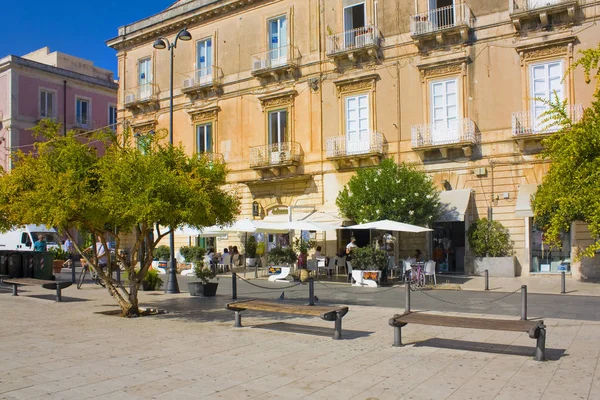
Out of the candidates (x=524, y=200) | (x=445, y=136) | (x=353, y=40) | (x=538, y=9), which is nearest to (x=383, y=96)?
(x=353, y=40)

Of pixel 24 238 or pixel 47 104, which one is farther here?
pixel 47 104

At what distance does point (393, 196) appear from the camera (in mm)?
20750

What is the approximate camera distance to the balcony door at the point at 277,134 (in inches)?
1065

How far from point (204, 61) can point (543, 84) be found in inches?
689

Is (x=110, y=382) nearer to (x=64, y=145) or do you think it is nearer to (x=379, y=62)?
(x=64, y=145)

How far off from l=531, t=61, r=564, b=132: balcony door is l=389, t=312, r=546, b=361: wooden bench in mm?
14486

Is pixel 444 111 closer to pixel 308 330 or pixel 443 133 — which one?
pixel 443 133

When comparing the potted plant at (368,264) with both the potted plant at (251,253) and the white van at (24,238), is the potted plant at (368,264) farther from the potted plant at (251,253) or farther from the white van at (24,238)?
the white van at (24,238)

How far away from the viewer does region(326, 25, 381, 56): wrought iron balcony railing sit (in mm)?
24547

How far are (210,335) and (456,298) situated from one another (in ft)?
26.8

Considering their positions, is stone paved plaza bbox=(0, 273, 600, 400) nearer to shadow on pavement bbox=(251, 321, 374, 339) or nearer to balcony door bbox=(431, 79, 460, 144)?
shadow on pavement bbox=(251, 321, 374, 339)

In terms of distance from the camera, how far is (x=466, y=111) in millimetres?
22438

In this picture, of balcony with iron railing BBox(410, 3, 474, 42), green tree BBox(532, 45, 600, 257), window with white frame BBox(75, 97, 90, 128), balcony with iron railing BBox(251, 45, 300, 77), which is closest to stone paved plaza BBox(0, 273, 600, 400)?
green tree BBox(532, 45, 600, 257)

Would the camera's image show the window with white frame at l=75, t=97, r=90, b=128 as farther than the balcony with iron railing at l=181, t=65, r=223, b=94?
Yes
